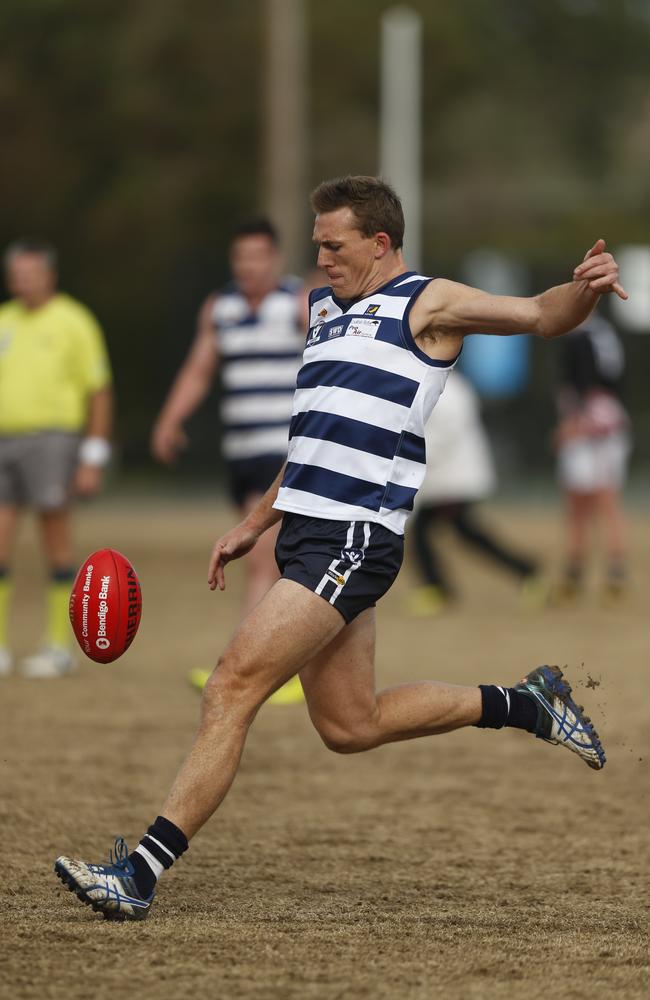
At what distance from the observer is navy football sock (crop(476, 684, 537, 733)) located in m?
5.55

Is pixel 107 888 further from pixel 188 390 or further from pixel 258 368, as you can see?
pixel 188 390

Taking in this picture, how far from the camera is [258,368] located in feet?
30.2

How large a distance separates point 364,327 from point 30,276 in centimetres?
512

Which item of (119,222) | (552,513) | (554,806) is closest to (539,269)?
(552,513)

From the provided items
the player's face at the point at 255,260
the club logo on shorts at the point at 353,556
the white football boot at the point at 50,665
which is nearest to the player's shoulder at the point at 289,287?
the player's face at the point at 255,260

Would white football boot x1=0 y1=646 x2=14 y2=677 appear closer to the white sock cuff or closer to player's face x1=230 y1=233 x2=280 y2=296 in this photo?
player's face x1=230 y1=233 x2=280 y2=296

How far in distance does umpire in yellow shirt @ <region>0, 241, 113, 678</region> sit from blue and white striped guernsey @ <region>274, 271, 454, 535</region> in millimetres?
4893

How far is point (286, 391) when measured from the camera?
921cm

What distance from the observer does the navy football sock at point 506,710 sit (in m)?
5.55

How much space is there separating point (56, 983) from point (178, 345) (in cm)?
2294

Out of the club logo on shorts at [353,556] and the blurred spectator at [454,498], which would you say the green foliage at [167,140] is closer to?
the blurred spectator at [454,498]

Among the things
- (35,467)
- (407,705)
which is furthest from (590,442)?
(407,705)

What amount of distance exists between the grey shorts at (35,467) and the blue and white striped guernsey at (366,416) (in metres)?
4.86

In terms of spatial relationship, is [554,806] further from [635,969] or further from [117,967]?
[117,967]
